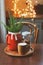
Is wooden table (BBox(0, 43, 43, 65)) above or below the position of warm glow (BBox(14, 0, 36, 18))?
below

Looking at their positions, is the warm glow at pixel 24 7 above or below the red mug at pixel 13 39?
above

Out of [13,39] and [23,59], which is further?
[13,39]

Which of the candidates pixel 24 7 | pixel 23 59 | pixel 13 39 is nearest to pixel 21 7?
pixel 24 7

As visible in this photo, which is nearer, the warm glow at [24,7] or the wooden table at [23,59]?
the wooden table at [23,59]

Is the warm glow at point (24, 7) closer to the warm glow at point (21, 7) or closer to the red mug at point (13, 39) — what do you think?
the warm glow at point (21, 7)

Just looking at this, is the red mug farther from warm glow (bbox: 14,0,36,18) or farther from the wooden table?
warm glow (bbox: 14,0,36,18)

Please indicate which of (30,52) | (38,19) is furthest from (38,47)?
(38,19)

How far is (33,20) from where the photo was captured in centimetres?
343

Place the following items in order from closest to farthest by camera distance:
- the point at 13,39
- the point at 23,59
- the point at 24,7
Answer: the point at 23,59 → the point at 13,39 → the point at 24,7

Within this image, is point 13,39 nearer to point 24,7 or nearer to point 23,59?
point 23,59

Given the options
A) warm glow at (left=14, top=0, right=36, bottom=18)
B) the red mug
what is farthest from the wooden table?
warm glow at (left=14, top=0, right=36, bottom=18)

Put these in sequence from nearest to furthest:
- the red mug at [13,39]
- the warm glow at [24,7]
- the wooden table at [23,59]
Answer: the wooden table at [23,59] < the red mug at [13,39] < the warm glow at [24,7]

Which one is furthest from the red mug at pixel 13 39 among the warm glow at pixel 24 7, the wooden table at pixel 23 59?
the warm glow at pixel 24 7

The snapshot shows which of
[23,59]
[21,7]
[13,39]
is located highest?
[21,7]
